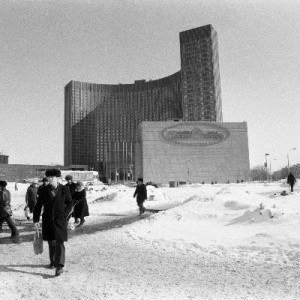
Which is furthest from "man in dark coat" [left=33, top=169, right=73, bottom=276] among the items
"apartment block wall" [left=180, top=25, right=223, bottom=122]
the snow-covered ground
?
"apartment block wall" [left=180, top=25, right=223, bottom=122]

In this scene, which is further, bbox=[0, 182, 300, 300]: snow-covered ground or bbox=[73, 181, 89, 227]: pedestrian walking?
bbox=[73, 181, 89, 227]: pedestrian walking

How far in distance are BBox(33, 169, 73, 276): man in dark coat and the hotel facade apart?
329 feet

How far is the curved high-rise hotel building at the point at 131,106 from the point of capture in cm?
12188

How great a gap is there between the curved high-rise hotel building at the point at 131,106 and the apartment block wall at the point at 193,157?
2390cm

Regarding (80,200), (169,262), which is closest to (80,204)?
(80,200)

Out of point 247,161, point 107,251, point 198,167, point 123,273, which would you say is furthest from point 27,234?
point 247,161

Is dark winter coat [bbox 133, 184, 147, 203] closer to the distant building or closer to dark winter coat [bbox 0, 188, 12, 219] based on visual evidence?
dark winter coat [bbox 0, 188, 12, 219]

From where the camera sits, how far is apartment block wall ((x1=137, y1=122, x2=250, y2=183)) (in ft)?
278

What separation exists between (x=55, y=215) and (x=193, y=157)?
270ft

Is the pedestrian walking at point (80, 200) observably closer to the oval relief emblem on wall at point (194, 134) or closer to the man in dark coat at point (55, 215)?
the man in dark coat at point (55, 215)

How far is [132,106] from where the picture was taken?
142 meters

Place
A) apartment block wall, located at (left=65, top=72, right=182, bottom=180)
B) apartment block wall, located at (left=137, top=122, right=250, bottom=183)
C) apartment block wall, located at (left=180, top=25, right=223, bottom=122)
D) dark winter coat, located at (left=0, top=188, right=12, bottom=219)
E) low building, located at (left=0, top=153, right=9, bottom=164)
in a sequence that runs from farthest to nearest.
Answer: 1. apartment block wall, located at (left=65, top=72, right=182, bottom=180)
2. low building, located at (left=0, top=153, right=9, bottom=164)
3. apartment block wall, located at (left=180, top=25, right=223, bottom=122)
4. apartment block wall, located at (left=137, top=122, right=250, bottom=183)
5. dark winter coat, located at (left=0, top=188, right=12, bottom=219)

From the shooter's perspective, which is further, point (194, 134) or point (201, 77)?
point (201, 77)

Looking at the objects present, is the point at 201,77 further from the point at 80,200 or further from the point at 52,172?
the point at 52,172
